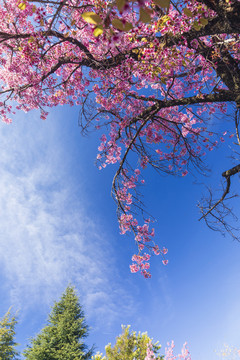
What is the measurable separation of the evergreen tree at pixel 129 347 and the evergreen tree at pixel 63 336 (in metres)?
1.58

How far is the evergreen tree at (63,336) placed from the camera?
11.4m

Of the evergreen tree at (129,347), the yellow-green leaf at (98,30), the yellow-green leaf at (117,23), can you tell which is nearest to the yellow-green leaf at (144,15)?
the yellow-green leaf at (117,23)

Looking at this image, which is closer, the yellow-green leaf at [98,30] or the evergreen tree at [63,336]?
the yellow-green leaf at [98,30]

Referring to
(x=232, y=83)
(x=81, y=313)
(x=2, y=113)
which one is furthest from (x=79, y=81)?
(x=81, y=313)

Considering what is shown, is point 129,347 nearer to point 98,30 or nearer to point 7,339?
point 7,339

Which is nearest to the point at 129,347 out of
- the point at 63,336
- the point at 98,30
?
the point at 63,336

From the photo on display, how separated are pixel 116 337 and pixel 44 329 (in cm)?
427

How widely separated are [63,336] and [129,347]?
149 inches

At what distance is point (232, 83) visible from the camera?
477 centimetres

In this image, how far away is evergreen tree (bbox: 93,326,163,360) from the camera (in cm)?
1126

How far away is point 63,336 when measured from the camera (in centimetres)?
1255

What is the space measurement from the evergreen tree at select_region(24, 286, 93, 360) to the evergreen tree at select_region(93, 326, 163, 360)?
5.18ft

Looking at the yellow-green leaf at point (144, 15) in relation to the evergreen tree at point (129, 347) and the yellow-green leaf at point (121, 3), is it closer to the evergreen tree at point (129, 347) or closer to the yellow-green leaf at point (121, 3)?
the yellow-green leaf at point (121, 3)

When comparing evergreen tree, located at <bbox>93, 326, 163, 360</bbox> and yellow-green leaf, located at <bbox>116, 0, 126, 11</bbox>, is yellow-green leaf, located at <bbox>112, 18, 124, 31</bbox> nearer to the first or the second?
yellow-green leaf, located at <bbox>116, 0, 126, 11</bbox>
